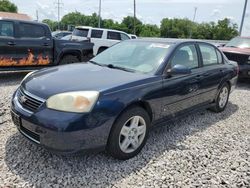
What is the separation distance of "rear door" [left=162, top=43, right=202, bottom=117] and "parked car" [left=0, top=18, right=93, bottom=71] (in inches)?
191

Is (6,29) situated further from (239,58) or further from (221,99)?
(239,58)


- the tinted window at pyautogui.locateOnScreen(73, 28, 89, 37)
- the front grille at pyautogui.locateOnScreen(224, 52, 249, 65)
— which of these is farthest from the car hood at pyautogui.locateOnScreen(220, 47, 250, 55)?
the tinted window at pyautogui.locateOnScreen(73, 28, 89, 37)

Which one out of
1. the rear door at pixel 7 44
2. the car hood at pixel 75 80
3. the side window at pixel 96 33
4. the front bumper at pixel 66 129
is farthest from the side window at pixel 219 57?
the side window at pixel 96 33

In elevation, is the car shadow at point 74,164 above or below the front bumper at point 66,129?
below

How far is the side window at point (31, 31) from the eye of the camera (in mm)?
7639

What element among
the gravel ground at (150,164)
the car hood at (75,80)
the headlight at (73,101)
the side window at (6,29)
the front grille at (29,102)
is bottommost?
the gravel ground at (150,164)

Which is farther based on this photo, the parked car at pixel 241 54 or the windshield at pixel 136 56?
the parked car at pixel 241 54

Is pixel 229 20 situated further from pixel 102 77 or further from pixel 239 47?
pixel 102 77

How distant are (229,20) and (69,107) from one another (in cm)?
6387

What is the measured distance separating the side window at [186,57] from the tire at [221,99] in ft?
4.08

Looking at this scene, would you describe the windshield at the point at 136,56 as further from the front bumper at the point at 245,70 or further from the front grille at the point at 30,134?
the front bumper at the point at 245,70

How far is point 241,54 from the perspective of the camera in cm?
898

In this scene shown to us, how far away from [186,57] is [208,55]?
91 centimetres

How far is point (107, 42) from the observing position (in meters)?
14.0
